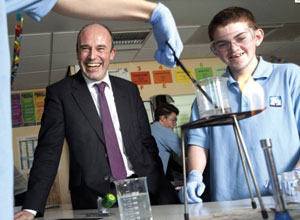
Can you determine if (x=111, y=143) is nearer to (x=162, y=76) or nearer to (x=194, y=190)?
(x=194, y=190)

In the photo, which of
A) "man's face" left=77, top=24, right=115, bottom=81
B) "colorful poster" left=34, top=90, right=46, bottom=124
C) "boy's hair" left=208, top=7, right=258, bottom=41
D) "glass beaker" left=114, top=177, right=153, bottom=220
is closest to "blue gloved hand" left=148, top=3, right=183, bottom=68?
"glass beaker" left=114, top=177, right=153, bottom=220

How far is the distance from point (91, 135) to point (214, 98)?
1.02 meters

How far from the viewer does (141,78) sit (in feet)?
17.8

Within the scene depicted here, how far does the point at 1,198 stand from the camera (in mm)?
519

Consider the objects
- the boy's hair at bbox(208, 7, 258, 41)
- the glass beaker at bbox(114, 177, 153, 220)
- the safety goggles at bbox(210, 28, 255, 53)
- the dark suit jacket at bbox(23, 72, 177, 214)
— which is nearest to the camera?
the glass beaker at bbox(114, 177, 153, 220)

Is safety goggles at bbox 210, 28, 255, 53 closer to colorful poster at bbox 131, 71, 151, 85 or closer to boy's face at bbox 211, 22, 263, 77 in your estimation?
boy's face at bbox 211, 22, 263, 77

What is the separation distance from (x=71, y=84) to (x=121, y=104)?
27 cm

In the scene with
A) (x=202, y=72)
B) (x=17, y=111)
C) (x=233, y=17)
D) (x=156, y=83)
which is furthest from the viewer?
(x=17, y=111)

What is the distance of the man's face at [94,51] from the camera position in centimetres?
191

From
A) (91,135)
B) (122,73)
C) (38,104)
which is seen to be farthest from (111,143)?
(38,104)

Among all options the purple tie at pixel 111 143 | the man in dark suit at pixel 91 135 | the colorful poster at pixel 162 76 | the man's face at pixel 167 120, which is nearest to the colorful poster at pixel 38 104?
the colorful poster at pixel 162 76

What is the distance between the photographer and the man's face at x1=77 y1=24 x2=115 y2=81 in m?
1.91

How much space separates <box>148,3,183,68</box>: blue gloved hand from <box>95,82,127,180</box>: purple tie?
77 centimetres

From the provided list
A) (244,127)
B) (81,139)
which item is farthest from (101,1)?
(81,139)
